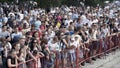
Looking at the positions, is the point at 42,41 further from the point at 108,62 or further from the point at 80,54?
the point at 108,62

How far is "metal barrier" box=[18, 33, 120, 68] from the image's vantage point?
14.8 m

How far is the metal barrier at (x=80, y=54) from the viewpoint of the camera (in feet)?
48.7

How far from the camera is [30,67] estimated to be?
13383 mm

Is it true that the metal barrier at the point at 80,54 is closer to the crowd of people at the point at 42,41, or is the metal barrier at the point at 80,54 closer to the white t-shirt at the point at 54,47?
the crowd of people at the point at 42,41

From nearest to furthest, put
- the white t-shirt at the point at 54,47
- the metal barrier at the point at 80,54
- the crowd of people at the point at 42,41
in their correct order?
the crowd of people at the point at 42,41, the metal barrier at the point at 80,54, the white t-shirt at the point at 54,47

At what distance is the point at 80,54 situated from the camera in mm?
16594

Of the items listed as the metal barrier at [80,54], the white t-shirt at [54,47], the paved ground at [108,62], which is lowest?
the paved ground at [108,62]

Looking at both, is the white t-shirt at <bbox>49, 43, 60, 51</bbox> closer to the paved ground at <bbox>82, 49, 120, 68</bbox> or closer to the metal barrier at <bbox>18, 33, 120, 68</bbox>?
the metal barrier at <bbox>18, 33, 120, 68</bbox>

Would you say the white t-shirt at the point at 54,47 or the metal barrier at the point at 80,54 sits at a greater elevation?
the white t-shirt at the point at 54,47

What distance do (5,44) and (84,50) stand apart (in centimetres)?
440

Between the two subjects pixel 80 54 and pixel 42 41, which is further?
pixel 80 54

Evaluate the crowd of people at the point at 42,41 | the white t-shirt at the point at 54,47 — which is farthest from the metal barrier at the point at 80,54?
the white t-shirt at the point at 54,47

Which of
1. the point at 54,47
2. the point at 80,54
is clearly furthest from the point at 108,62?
the point at 54,47

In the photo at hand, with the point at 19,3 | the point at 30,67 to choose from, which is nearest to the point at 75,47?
the point at 30,67
